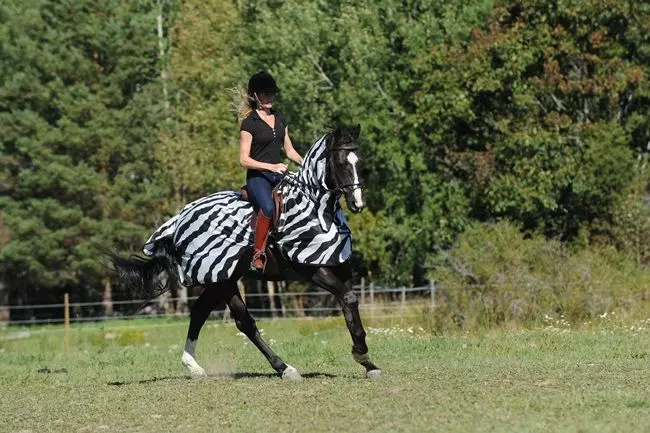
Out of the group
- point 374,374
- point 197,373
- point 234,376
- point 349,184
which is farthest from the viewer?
point 234,376

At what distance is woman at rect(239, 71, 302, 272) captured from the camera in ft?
46.7

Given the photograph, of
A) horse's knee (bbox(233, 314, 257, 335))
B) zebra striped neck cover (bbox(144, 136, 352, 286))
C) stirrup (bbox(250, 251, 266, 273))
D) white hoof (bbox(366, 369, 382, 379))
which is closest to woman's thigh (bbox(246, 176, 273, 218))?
zebra striped neck cover (bbox(144, 136, 352, 286))

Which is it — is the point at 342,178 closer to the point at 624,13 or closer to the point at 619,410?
the point at 619,410

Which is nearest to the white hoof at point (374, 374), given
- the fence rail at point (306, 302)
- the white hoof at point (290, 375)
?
the white hoof at point (290, 375)

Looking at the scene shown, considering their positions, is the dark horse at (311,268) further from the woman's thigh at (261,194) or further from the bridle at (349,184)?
the woman's thigh at (261,194)

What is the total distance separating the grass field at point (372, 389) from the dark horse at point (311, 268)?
1.30ft

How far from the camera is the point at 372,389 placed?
12891mm

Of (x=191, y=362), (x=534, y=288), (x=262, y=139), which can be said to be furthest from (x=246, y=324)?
(x=534, y=288)

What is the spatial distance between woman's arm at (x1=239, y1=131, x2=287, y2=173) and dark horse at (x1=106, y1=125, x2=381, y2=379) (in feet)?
0.67

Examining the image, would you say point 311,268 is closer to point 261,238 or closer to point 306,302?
point 261,238

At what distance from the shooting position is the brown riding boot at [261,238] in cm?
1422

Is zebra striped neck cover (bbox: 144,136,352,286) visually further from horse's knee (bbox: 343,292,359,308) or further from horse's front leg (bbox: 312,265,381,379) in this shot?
horse's knee (bbox: 343,292,359,308)

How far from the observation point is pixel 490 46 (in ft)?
128

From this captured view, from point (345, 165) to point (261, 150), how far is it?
111 centimetres
